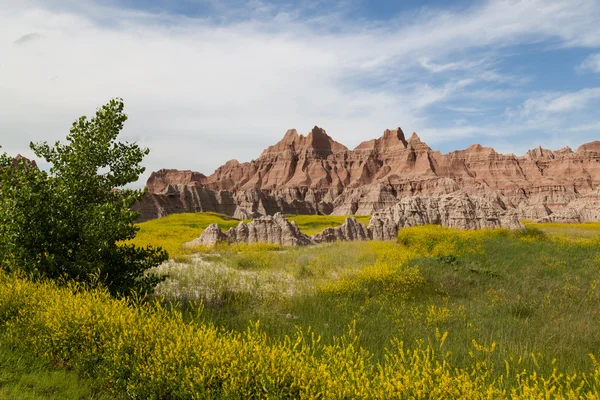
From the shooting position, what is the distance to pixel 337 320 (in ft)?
28.8

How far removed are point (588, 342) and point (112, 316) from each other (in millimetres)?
9331

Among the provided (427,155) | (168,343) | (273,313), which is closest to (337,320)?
(273,313)

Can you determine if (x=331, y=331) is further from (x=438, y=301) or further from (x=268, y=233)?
(x=268, y=233)

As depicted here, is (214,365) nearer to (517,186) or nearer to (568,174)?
(517,186)

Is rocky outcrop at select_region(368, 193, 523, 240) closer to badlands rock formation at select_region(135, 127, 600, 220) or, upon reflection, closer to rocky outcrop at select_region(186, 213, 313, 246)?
rocky outcrop at select_region(186, 213, 313, 246)

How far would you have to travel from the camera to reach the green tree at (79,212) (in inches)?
375

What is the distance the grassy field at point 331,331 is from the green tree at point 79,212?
103 centimetres

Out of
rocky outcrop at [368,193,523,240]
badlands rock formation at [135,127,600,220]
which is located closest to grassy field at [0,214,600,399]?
rocky outcrop at [368,193,523,240]

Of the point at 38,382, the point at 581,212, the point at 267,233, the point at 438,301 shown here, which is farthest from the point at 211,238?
the point at 581,212

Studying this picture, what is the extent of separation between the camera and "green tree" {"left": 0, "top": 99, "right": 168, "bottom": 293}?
952 centimetres

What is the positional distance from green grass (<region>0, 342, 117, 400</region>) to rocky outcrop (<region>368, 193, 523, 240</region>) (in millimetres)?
31333

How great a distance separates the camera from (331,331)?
7855 mm

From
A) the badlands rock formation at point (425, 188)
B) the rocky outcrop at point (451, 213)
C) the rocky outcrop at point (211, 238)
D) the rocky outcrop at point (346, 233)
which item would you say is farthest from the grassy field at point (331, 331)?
the badlands rock formation at point (425, 188)

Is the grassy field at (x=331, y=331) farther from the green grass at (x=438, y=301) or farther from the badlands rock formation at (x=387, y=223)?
the badlands rock formation at (x=387, y=223)
